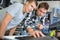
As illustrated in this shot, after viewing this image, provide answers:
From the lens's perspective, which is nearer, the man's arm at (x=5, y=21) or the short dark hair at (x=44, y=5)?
the man's arm at (x=5, y=21)

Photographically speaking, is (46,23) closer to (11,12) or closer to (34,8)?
(34,8)

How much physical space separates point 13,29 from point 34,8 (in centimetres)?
24

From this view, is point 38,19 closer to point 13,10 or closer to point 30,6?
point 30,6

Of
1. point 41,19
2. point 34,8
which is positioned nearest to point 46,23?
point 41,19

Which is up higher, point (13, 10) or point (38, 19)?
point (13, 10)

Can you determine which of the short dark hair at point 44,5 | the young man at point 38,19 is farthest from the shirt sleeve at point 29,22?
the short dark hair at point 44,5

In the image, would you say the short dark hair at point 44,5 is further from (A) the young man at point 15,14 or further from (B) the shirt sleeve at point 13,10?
(B) the shirt sleeve at point 13,10

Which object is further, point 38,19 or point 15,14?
point 38,19

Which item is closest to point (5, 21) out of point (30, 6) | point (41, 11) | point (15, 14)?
point (15, 14)

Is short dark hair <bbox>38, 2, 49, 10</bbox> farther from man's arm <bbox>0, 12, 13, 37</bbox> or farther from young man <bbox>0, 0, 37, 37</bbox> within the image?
man's arm <bbox>0, 12, 13, 37</bbox>

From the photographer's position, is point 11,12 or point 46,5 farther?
point 46,5

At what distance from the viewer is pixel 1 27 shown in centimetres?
102

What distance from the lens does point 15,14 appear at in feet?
3.54

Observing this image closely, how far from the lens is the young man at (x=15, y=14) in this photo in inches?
40.9
